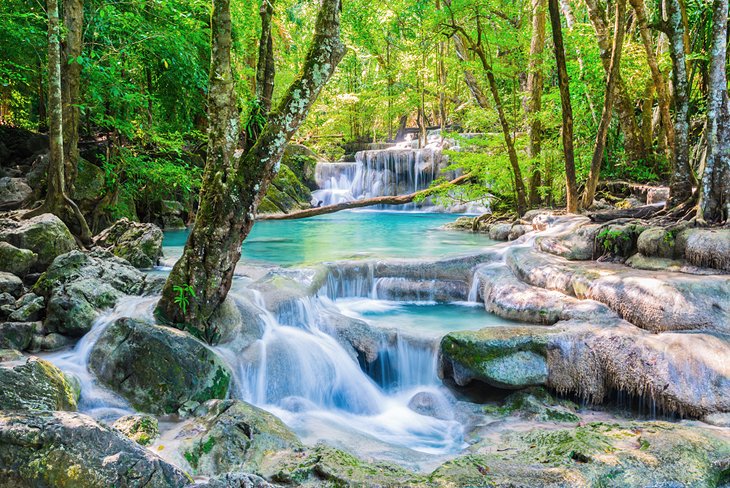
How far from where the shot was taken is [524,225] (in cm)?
1154

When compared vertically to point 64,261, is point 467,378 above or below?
below

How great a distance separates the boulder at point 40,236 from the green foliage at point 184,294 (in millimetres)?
2630

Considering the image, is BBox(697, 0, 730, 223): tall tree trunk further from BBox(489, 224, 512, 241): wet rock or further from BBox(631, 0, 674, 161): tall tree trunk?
BBox(489, 224, 512, 241): wet rock

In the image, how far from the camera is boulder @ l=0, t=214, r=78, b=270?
625 centimetres

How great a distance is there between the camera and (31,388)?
2.65m

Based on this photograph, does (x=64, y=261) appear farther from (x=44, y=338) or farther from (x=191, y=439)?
(x=191, y=439)

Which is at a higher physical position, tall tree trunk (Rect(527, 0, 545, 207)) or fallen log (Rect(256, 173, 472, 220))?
tall tree trunk (Rect(527, 0, 545, 207))

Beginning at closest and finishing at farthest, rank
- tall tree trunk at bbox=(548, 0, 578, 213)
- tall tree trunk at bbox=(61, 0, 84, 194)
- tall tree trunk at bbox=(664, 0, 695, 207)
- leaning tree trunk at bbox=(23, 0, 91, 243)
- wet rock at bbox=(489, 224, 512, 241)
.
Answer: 1. leaning tree trunk at bbox=(23, 0, 91, 243)
2. tall tree trunk at bbox=(664, 0, 695, 207)
3. tall tree trunk at bbox=(61, 0, 84, 194)
4. tall tree trunk at bbox=(548, 0, 578, 213)
5. wet rock at bbox=(489, 224, 512, 241)

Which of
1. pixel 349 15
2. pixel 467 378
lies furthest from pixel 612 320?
pixel 349 15

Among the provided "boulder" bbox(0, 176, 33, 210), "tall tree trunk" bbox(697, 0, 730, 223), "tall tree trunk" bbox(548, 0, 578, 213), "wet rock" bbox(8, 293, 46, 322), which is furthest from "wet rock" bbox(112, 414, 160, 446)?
"tall tree trunk" bbox(548, 0, 578, 213)

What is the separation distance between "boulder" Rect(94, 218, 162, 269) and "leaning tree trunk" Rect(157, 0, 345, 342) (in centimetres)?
368

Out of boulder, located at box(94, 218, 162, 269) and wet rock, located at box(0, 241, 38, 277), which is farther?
boulder, located at box(94, 218, 162, 269)

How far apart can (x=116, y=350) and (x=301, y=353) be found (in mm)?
2075

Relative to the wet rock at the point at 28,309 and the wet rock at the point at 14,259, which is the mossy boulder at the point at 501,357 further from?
the wet rock at the point at 14,259
